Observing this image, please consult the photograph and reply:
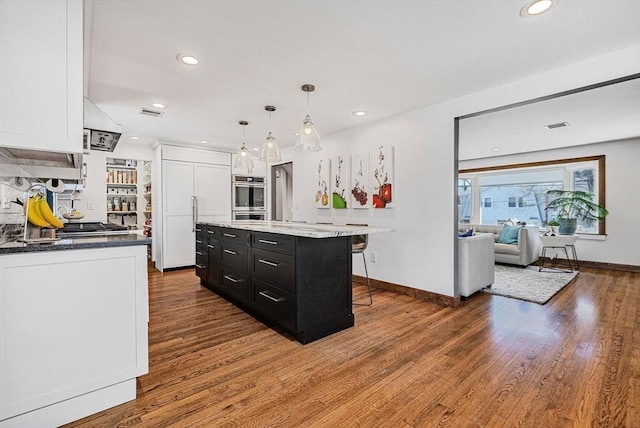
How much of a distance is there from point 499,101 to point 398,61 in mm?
1279

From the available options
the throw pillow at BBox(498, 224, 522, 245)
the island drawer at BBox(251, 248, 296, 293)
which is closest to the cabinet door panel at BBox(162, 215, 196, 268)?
the island drawer at BBox(251, 248, 296, 293)

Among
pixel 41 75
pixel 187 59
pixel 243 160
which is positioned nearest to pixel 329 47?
pixel 187 59

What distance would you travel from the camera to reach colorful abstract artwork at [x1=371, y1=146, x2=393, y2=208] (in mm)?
4023

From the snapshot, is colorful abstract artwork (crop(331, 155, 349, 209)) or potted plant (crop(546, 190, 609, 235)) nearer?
colorful abstract artwork (crop(331, 155, 349, 209))

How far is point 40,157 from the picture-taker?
80.9 inches

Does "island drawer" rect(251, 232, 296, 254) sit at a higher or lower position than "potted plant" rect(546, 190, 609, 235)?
lower

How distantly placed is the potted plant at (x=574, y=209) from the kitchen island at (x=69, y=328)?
259 inches

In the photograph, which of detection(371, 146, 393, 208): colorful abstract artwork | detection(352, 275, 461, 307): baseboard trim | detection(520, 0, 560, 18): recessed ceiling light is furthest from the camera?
detection(371, 146, 393, 208): colorful abstract artwork

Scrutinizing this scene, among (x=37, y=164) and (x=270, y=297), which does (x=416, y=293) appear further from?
(x=37, y=164)

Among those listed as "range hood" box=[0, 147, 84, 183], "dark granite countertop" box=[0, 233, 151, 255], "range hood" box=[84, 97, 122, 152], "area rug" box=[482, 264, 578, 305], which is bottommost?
"area rug" box=[482, 264, 578, 305]

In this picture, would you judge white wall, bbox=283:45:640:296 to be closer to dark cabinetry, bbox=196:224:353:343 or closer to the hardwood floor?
the hardwood floor

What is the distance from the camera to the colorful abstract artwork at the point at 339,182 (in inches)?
183

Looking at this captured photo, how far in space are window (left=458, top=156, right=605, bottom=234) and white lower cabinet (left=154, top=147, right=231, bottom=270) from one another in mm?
5819

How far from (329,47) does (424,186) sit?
2.04 metres
